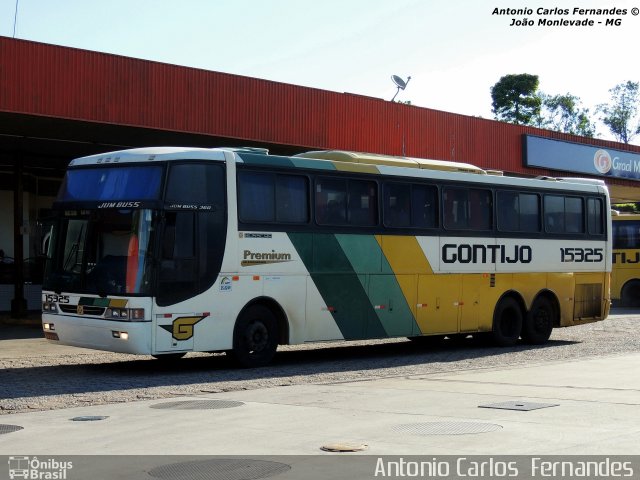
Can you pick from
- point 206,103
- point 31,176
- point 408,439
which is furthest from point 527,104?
point 408,439

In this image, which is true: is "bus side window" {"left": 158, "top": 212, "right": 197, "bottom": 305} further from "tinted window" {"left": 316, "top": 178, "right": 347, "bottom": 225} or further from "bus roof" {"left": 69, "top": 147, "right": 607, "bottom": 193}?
"tinted window" {"left": 316, "top": 178, "right": 347, "bottom": 225}

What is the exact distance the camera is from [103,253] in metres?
15.4

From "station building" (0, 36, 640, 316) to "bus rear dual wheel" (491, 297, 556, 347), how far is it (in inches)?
301

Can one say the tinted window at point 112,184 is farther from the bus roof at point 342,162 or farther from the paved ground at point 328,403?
the paved ground at point 328,403

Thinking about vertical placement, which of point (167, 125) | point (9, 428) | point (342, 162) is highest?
point (167, 125)

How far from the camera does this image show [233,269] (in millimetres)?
16000

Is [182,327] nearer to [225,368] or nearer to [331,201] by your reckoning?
[225,368]

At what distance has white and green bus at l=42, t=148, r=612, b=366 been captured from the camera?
49.9 feet

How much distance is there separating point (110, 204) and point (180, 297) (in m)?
1.82

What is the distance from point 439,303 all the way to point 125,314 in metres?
7.05

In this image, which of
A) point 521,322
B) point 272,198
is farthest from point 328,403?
point 521,322

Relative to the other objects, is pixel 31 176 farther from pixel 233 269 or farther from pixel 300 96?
pixel 233 269

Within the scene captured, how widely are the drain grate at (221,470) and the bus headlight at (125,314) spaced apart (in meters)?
6.63

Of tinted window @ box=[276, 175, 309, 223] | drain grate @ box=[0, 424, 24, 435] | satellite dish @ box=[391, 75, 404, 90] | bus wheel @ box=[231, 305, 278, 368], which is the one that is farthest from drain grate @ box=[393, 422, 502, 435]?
satellite dish @ box=[391, 75, 404, 90]
